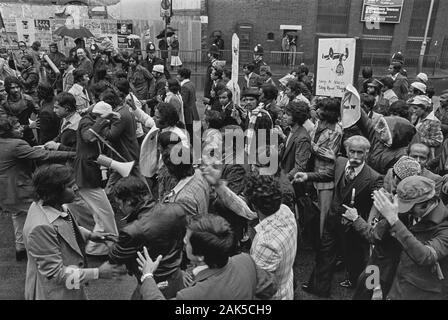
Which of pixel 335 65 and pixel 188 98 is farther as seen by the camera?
pixel 188 98

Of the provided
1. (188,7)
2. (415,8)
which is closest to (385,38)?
(415,8)

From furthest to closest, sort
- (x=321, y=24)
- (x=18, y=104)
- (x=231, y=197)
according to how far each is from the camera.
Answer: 1. (x=321, y=24)
2. (x=18, y=104)
3. (x=231, y=197)

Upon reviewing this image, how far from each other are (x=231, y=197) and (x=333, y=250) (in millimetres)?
1320

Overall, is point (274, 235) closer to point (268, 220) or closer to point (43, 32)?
point (268, 220)

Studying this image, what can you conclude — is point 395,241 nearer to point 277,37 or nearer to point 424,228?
point 424,228

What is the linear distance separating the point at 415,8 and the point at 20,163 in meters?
24.7

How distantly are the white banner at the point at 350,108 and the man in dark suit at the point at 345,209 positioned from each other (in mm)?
527

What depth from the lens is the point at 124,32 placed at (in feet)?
63.8

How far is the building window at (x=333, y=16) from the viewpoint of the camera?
77.7ft

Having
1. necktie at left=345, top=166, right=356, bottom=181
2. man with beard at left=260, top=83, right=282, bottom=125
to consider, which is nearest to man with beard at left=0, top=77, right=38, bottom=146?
man with beard at left=260, top=83, right=282, bottom=125

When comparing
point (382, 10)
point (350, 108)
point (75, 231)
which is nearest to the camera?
point (75, 231)

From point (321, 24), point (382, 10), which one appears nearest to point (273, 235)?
point (321, 24)

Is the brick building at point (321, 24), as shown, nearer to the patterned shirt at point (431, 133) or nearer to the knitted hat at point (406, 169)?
the patterned shirt at point (431, 133)

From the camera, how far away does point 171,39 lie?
18281 mm
